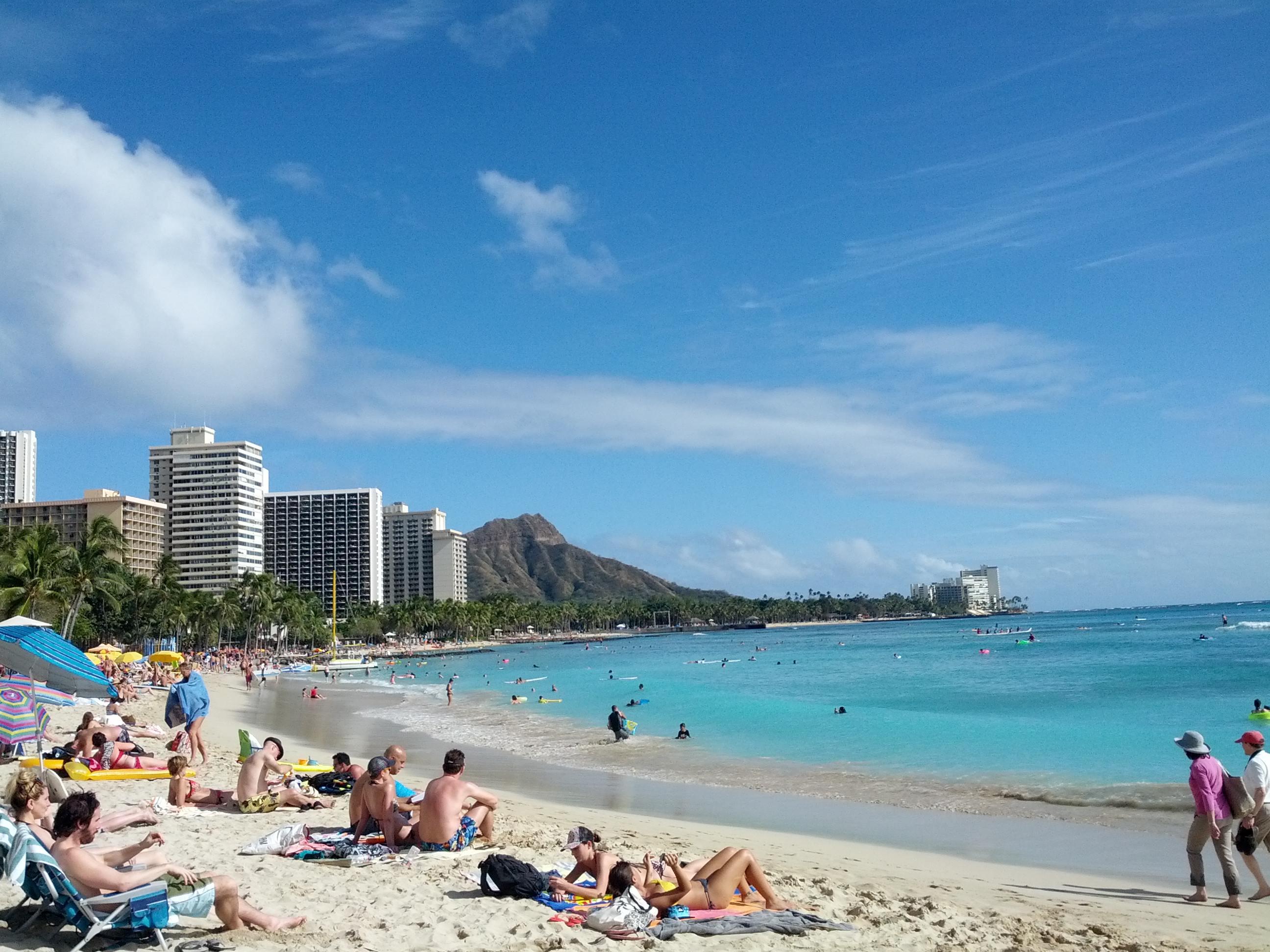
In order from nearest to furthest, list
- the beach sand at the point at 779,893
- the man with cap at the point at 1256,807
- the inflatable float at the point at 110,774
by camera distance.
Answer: the beach sand at the point at 779,893, the man with cap at the point at 1256,807, the inflatable float at the point at 110,774

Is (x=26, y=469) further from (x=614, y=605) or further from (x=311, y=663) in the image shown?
(x=311, y=663)

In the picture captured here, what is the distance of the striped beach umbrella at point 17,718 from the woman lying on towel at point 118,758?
2.47 feet

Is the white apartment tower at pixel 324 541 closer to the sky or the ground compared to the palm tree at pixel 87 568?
closer to the sky

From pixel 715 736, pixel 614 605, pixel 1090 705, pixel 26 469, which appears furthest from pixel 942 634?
pixel 26 469

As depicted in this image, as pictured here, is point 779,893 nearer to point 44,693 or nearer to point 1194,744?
point 1194,744

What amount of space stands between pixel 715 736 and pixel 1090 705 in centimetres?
1435

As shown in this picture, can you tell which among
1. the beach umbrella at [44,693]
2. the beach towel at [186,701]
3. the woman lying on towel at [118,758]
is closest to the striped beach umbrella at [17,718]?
the beach umbrella at [44,693]

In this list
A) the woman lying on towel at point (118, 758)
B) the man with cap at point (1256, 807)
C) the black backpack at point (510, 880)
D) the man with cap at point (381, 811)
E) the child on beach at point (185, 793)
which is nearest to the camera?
the black backpack at point (510, 880)

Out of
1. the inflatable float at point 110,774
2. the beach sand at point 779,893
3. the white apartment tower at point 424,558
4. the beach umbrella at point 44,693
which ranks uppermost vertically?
the white apartment tower at point 424,558

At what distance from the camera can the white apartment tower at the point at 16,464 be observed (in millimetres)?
171125

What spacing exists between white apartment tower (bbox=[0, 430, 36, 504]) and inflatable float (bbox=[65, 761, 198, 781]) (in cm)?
18782

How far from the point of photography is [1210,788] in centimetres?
754

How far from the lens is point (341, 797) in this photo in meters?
11.5

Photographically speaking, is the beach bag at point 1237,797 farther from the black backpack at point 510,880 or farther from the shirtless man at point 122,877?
the shirtless man at point 122,877
